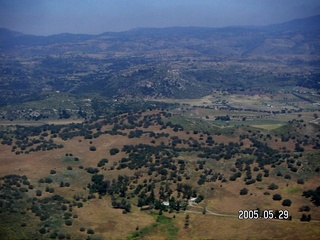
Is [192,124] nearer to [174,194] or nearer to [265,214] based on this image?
[174,194]

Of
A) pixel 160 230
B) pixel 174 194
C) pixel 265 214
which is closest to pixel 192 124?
pixel 174 194

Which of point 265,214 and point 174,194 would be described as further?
point 174,194

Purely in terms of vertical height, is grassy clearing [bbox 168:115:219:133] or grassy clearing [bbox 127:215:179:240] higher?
grassy clearing [bbox 168:115:219:133]

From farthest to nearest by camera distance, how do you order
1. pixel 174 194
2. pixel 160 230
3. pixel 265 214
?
pixel 174 194 < pixel 265 214 < pixel 160 230

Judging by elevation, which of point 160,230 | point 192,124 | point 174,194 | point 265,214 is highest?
point 192,124

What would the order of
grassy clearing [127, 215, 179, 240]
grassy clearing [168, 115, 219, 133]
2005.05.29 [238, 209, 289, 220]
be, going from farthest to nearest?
grassy clearing [168, 115, 219, 133], 2005.05.29 [238, 209, 289, 220], grassy clearing [127, 215, 179, 240]

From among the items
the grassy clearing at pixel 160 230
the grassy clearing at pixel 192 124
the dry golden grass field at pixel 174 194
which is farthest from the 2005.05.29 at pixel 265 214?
the grassy clearing at pixel 192 124

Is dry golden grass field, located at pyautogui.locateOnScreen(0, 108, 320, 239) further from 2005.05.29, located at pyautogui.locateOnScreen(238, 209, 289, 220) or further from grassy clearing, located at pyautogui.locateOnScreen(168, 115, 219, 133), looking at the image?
grassy clearing, located at pyautogui.locateOnScreen(168, 115, 219, 133)

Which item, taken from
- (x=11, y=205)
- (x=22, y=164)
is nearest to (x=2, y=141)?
(x=22, y=164)

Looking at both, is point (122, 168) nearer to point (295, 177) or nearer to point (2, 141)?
point (295, 177)

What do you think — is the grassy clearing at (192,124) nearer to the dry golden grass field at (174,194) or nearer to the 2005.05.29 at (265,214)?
the dry golden grass field at (174,194)

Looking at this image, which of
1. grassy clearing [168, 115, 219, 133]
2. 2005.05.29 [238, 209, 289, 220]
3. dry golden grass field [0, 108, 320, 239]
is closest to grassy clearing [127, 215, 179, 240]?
dry golden grass field [0, 108, 320, 239]

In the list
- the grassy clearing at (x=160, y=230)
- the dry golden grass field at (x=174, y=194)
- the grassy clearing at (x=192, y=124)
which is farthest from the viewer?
the grassy clearing at (x=192, y=124)
